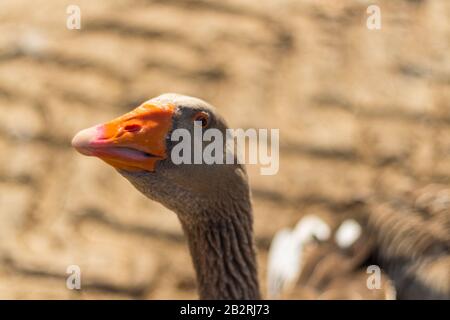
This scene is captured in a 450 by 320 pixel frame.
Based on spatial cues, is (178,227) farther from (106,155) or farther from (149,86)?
(106,155)

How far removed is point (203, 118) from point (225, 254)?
716mm

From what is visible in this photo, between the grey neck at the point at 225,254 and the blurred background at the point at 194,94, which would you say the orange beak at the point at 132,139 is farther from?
the blurred background at the point at 194,94

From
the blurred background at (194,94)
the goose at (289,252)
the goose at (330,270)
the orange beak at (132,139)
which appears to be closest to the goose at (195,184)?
the orange beak at (132,139)

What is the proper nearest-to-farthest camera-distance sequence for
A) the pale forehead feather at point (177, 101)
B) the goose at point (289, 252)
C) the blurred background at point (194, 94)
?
the pale forehead feather at point (177, 101) → the goose at point (289, 252) → the blurred background at point (194, 94)

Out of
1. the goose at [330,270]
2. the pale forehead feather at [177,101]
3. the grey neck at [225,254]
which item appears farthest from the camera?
the goose at [330,270]

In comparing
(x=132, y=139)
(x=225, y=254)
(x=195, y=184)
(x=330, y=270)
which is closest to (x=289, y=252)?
(x=330, y=270)

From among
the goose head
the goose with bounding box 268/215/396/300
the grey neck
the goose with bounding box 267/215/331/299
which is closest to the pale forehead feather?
the goose head

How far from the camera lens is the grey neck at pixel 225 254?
398cm

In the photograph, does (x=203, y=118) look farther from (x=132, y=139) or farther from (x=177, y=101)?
(x=132, y=139)

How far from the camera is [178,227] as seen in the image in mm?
6020

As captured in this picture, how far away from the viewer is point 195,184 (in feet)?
12.3
